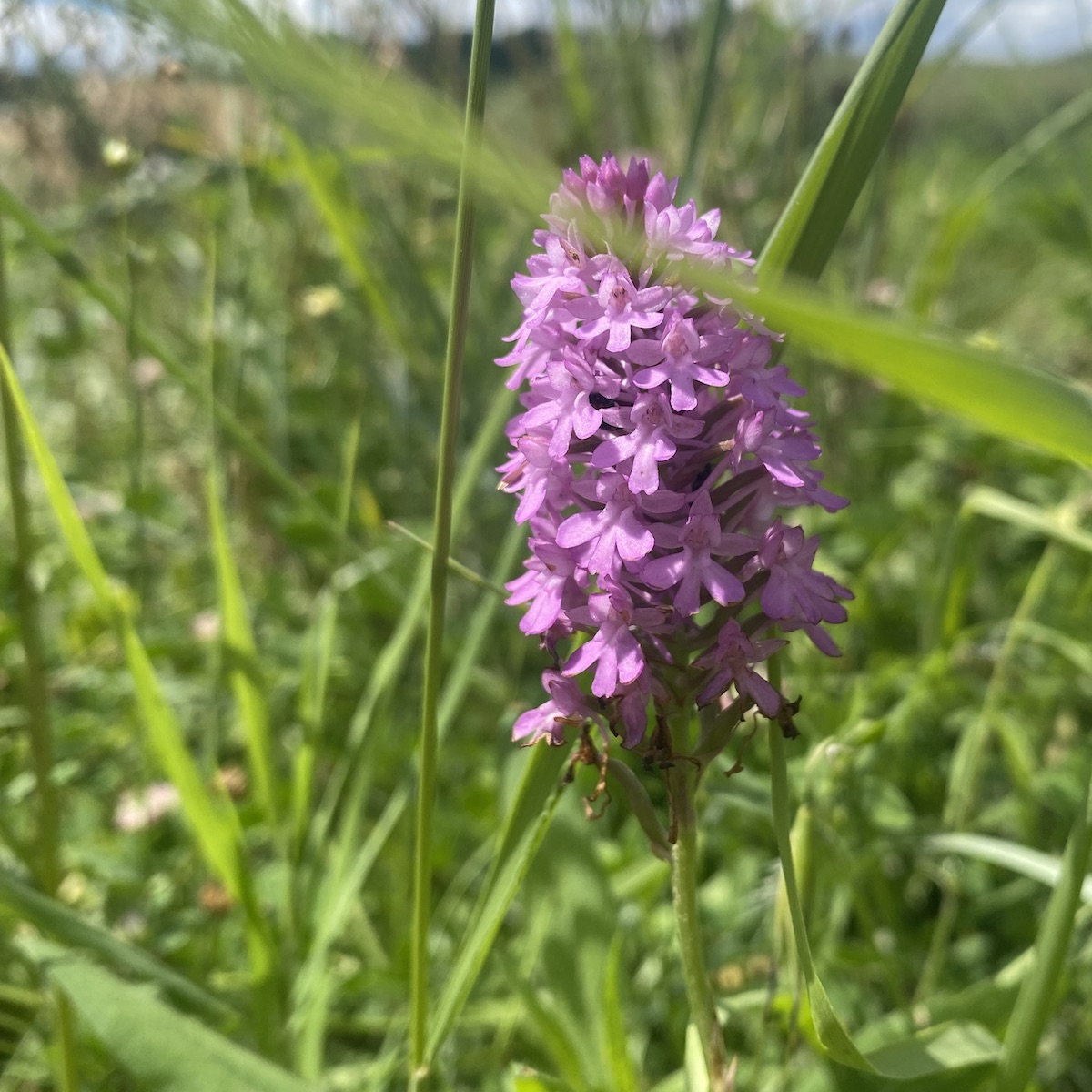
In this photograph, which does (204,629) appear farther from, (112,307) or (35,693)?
(112,307)

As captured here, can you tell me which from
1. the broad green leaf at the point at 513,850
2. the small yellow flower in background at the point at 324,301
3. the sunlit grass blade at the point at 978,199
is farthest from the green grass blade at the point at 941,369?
the small yellow flower in background at the point at 324,301

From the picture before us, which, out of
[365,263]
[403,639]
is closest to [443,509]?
[403,639]

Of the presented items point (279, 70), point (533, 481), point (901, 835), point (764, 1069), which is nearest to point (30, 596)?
point (533, 481)

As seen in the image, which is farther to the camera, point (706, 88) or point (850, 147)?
point (706, 88)

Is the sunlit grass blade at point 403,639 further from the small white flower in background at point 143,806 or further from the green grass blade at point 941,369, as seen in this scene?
the green grass blade at point 941,369

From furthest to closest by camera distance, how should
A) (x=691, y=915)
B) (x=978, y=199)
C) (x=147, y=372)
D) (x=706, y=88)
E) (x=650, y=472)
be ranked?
(x=147, y=372) → (x=978, y=199) → (x=706, y=88) → (x=691, y=915) → (x=650, y=472)

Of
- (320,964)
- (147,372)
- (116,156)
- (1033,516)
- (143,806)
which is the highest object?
(116,156)

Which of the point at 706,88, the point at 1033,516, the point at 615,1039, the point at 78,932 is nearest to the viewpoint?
the point at 78,932
